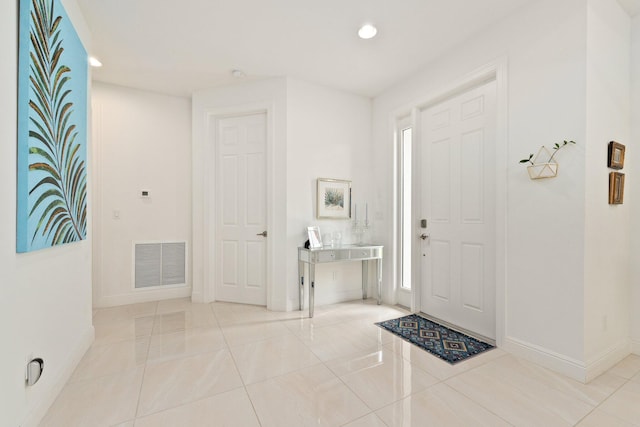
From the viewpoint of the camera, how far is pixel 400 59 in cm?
305

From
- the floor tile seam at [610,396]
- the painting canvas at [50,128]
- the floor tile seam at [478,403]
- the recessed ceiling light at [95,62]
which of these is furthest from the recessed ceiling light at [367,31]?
the floor tile seam at [610,396]

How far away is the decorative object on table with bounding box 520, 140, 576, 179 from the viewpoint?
206cm

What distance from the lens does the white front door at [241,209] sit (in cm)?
363

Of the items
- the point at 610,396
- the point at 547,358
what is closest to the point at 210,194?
the point at 547,358

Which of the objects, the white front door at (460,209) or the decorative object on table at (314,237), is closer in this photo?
the white front door at (460,209)

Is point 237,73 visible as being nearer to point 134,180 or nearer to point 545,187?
point 134,180

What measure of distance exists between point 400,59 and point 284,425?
3386 millimetres

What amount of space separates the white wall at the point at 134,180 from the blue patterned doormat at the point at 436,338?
9.53 feet

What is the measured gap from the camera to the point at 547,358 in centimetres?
212

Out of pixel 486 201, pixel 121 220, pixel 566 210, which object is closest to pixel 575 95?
pixel 566 210

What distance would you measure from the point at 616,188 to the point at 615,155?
0.83ft

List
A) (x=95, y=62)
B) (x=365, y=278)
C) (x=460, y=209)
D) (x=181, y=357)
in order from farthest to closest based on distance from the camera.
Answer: (x=365, y=278), (x=95, y=62), (x=460, y=209), (x=181, y=357)

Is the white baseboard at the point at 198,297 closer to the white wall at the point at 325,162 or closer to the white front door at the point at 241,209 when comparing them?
the white front door at the point at 241,209

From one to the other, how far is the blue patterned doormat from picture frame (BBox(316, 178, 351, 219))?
1434 millimetres
